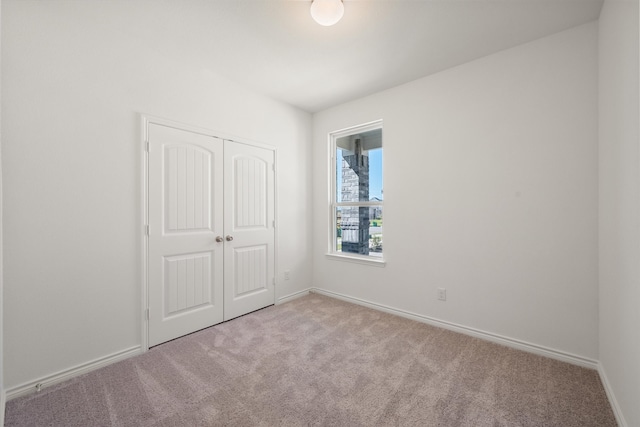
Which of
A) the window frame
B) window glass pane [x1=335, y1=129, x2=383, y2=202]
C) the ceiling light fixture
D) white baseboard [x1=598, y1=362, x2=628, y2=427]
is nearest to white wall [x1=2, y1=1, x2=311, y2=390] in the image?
the ceiling light fixture

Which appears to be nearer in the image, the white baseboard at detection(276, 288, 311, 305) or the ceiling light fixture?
the ceiling light fixture

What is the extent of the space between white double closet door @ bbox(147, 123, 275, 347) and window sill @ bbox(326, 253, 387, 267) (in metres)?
0.86

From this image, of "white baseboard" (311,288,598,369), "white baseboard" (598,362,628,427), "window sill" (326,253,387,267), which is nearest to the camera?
"white baseboard" (598,362,628,427)

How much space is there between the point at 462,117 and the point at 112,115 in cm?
312

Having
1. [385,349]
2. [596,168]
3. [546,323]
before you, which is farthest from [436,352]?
[596,168]

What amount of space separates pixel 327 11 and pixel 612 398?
309 cm

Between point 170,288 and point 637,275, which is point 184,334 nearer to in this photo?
point 170,288

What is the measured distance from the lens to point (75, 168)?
1943 mm

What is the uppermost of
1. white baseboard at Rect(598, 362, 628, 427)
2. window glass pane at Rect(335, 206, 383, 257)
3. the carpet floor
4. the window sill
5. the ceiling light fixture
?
the ceiling light fixture

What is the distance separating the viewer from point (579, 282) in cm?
204

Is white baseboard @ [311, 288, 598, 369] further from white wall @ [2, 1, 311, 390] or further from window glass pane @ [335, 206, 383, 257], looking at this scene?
white wall @ [2, 1, 311, 390]

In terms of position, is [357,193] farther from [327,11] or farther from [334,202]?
[327,11]

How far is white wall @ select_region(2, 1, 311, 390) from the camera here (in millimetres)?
1726

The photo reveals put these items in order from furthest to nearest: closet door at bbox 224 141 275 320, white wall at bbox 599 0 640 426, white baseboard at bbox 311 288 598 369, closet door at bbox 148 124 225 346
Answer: closet door at bbox 224 141 275 320 < closet door at bbox 148 124 225 346 < white baseboard at bbox 311 288 598 369 < white wall at bbox 599 0 640 426
